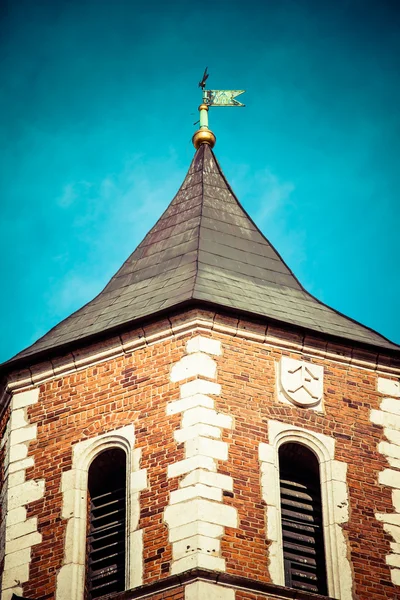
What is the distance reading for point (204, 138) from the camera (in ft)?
118

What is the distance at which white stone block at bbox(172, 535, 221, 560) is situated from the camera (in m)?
27.5

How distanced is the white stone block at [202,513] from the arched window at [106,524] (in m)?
0.85

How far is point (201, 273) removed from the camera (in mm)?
31719

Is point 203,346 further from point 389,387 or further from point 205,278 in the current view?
point 389,387

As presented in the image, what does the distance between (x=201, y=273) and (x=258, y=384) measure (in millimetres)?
2448

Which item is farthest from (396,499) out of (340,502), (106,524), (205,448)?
(106,524)

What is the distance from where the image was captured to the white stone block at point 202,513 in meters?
28.0

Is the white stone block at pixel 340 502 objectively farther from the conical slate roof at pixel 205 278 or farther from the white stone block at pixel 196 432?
the conical slate roof at pixel 205 278

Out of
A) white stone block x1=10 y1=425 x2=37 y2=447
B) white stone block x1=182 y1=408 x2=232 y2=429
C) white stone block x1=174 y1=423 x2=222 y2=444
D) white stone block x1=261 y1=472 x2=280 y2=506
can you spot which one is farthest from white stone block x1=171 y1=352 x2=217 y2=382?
white stone block x1=10 y1=425 x2=37 y2=447

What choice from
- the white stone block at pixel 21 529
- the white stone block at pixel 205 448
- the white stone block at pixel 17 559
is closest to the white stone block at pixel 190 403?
the white stone block at pixel 205 448

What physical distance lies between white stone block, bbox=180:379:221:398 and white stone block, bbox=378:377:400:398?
2.52 metres

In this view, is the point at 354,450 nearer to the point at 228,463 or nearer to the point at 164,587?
the point at 228,463

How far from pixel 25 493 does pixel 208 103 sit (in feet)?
30.3

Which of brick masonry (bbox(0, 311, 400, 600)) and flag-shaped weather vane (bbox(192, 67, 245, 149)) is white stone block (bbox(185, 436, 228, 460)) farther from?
flag-shaped weather vane (bbox(192, 67, 245, 149))
